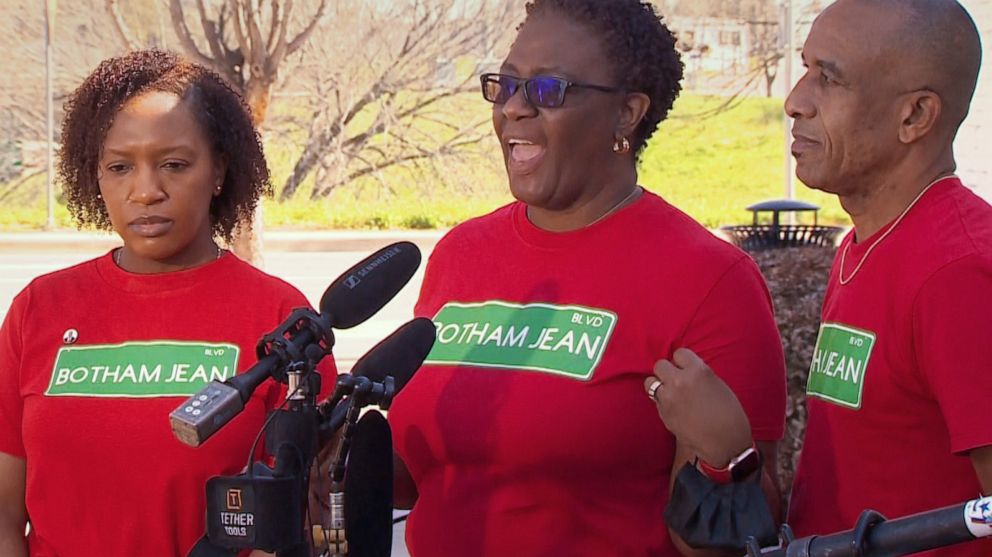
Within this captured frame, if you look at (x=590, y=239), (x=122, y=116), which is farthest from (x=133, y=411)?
(x=590, y=239)

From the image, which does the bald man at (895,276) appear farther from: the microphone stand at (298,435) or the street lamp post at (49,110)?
the street lamp post at (49,110)

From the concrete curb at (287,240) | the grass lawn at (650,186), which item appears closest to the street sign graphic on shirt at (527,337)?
the concrete curb at (287,240)

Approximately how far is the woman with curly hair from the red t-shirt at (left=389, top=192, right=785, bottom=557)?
0.29 m

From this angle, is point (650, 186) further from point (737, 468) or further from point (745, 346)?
point (737, 468)

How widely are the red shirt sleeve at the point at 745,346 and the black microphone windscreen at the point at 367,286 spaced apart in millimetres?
610

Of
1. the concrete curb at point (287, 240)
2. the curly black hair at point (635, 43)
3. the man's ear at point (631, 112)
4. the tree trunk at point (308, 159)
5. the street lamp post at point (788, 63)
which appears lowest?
the concrete curb at point (287, 240)

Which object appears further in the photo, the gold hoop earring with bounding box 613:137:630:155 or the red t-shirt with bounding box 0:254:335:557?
the gold hoop earring with bounding box 613:137:630:155

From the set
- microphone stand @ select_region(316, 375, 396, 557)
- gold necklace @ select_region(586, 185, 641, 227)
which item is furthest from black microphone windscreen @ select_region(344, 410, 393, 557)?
gold necklace @ select_region(586, 185, 641, 227)

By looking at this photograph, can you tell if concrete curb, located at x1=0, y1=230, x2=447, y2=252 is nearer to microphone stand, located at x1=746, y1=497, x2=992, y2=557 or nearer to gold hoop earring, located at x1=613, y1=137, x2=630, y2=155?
gold hoop earring, located at x1=613, y1=137, x2=630, y2=155

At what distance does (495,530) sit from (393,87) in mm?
21434

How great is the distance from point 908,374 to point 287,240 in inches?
694

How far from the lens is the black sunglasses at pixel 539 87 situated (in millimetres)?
2736

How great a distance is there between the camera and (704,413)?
2334mm

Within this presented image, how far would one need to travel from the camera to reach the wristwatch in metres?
2.37
